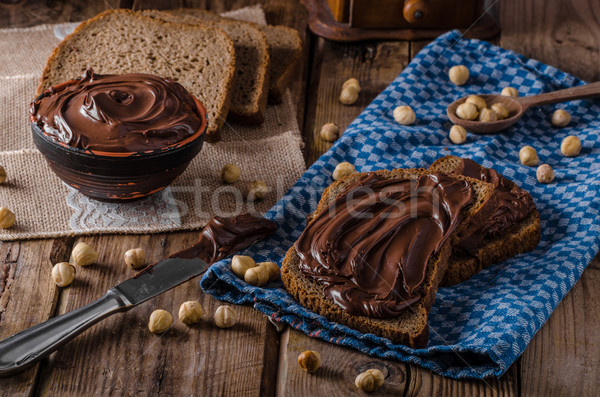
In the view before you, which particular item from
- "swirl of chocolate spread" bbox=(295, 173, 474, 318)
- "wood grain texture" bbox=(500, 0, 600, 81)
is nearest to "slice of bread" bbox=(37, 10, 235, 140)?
"swirl of chocolate spread" bbox=(295, 173, 474, 318)

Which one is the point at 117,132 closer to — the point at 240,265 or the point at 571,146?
the point at 240,265

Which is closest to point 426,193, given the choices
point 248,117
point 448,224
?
point 448,224

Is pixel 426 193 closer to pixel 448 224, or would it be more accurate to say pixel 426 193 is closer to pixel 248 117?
pixel 448 224

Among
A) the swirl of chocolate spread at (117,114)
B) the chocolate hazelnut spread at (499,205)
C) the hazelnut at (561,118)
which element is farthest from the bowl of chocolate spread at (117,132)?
the hazelnut at (561,118)

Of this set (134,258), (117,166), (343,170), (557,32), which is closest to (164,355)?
(134,258)

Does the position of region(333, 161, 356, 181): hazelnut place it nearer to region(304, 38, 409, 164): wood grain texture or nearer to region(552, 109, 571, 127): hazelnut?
region(304, 38, 409, 164): wood grain texture
